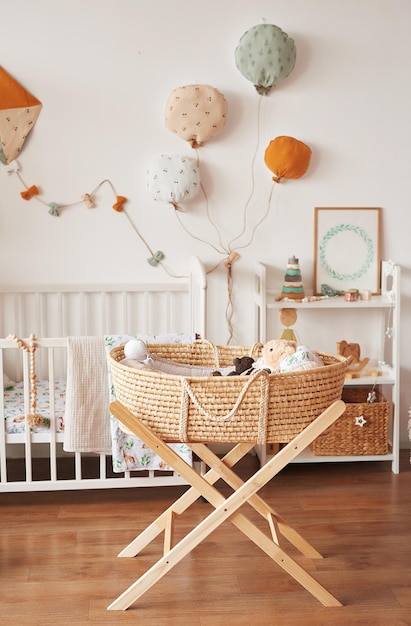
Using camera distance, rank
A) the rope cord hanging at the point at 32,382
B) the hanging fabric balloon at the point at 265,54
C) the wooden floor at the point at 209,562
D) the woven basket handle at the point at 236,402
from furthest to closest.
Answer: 1. the hanging fabric balloon at the point at 265,54
2. the rope cord hanging at the point at 32,382
3. the wooden floor at the point at 209,562
4. the woven basket handle at the point at 236,402

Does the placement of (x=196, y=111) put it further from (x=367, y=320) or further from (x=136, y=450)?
(x=136, y=450)

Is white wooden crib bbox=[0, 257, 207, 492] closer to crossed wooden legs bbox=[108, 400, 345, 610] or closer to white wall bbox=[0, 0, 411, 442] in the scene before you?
white wall bbox=[0, 0, 411, 442]

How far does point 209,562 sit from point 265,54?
6.42ft

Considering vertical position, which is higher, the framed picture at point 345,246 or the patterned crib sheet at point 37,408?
the framed picture at point 345,246

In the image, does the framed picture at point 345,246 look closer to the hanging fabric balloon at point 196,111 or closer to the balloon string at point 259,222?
the balloon string at point 259,222

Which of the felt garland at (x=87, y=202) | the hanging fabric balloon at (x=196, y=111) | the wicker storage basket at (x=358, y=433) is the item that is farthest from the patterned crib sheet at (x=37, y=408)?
the hanging fabric balloon at (x=196, y=111)

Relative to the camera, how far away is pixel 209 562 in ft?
8.66

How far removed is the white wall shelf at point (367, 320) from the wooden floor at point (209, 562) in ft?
0.56

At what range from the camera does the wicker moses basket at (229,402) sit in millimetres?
2180

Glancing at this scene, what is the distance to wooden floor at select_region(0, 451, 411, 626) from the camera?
234 cm

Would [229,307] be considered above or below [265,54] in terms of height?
below

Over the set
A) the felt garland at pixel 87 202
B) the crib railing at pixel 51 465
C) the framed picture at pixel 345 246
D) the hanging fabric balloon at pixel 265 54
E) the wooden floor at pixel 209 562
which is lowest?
the wooden floor at pixel 209 562

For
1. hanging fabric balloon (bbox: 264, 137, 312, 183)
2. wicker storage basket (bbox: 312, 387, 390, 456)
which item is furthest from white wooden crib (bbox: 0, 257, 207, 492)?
wicker storage basket (bbox: 312, 387, 390, 456)

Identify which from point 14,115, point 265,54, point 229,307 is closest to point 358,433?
point 229,307
